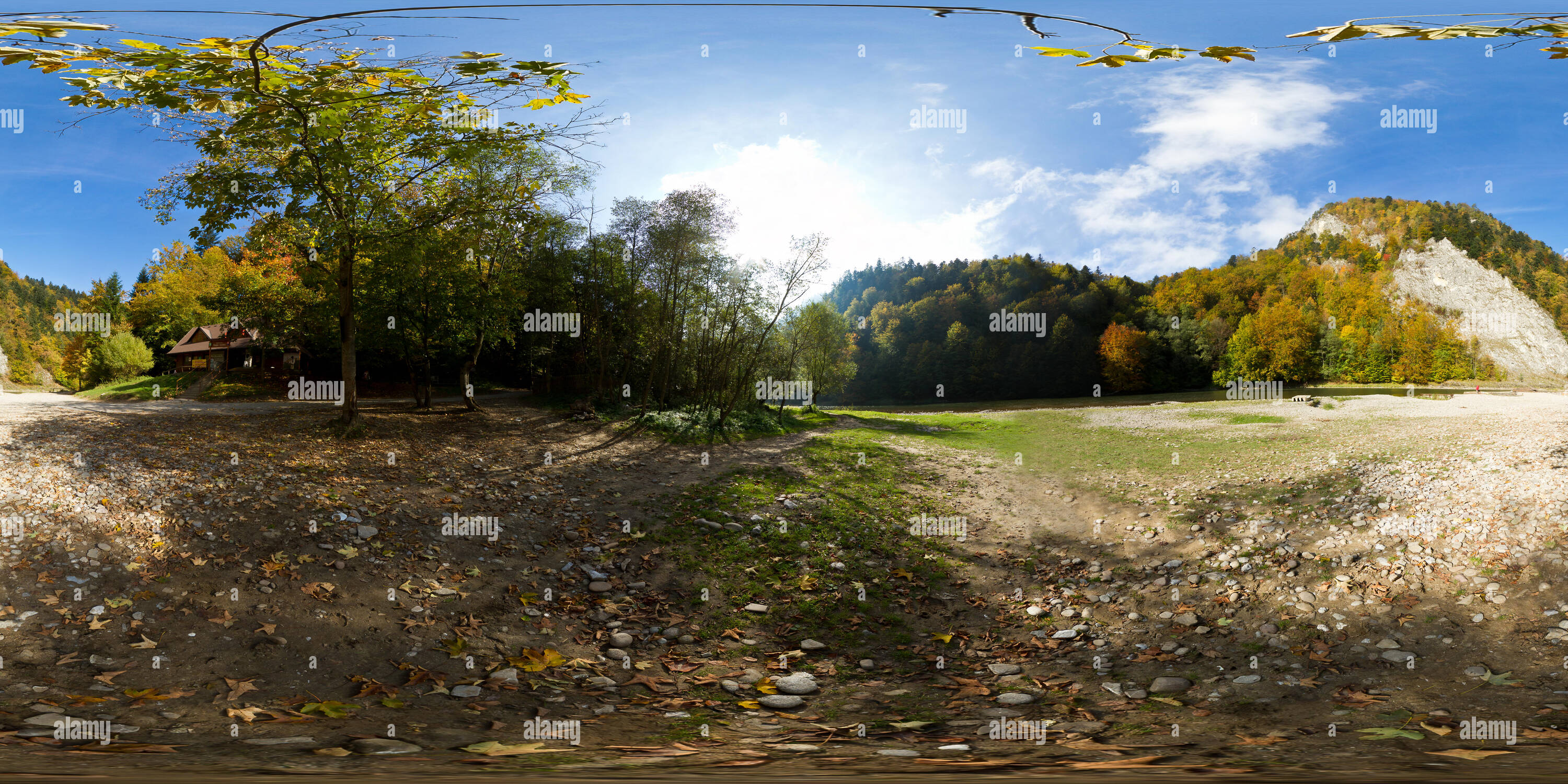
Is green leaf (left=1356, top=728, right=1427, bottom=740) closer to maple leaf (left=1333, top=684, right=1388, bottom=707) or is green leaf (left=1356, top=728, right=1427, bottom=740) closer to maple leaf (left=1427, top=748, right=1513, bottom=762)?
maple leaf (left=1427, top=748, right=1513, bottom=762)

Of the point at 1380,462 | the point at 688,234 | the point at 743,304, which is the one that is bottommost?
the point at 1380,462

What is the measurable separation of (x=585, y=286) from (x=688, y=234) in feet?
18.2

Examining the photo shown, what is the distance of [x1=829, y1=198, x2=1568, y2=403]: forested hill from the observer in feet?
136

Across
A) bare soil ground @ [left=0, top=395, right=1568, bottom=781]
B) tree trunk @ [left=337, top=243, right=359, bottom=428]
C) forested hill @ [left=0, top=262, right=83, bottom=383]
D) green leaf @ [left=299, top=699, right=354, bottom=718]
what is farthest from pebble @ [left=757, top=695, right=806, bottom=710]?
forested hill @ [left=0, top=262, right=83, bottom=383]

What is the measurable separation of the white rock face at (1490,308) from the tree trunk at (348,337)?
158 ft

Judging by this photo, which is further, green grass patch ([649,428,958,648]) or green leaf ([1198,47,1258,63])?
green grass patch ([649,428,958,648])

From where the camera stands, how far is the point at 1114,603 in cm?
→ 729

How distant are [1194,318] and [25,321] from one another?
7122 cm

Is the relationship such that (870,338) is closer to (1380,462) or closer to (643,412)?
(643,412)

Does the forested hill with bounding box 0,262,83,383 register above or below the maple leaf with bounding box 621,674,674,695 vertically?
above

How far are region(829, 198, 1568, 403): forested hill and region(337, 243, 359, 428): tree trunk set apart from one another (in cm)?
3438

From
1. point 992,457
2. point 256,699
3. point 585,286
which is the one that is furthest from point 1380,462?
point 585,286

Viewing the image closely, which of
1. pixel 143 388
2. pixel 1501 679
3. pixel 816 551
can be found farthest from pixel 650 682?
pixel 143 388

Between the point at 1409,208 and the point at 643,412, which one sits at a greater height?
the point at 1409,208
